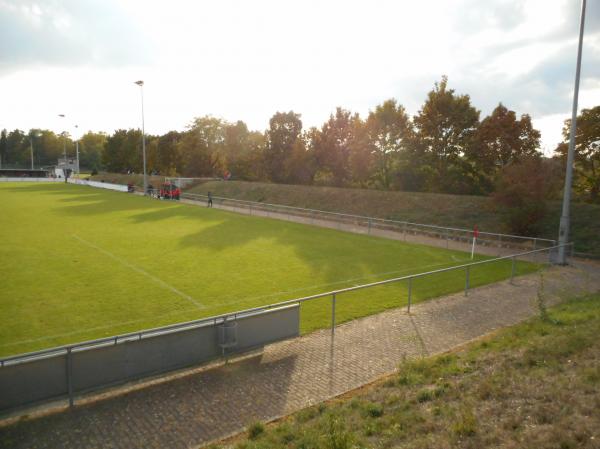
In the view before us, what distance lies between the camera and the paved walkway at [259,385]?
228 inches

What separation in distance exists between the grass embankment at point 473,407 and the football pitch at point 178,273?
3426 mm

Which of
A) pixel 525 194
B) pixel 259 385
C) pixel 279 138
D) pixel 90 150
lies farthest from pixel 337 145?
pixel 90 150

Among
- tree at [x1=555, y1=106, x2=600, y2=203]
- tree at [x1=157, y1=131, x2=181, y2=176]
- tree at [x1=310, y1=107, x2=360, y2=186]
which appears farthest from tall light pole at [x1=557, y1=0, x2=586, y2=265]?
tree at [x1=157, y1=131, x2=181, y2=176]

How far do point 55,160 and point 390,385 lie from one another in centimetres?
16693

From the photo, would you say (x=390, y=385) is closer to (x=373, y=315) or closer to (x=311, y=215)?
(x=373, y=315)

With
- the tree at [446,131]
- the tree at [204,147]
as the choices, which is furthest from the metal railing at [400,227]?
the tree at [204,147]

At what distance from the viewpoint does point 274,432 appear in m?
5.67

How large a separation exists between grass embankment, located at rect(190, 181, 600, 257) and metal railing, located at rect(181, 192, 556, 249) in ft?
5.07

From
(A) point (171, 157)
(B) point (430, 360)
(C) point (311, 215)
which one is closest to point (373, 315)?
(B) point (430, 360)

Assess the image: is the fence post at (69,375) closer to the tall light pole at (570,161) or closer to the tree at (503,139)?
the tall light pole at (570,161)

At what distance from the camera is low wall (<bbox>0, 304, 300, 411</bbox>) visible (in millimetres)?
6121

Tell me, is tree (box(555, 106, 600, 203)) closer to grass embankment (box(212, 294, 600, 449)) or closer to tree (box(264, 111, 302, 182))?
grass embankment (box(212, 294, 600, 449))

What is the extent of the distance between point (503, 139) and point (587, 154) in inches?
218

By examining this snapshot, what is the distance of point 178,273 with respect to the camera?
47.6ft
